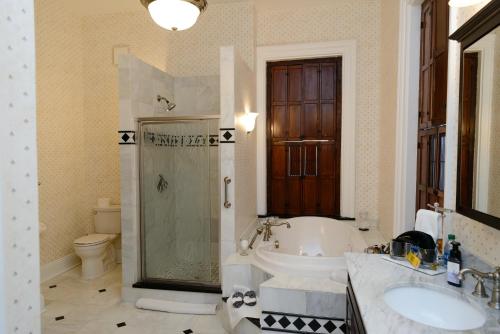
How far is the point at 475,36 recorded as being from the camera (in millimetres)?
1328

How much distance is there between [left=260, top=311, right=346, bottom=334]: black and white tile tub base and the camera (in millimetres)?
2027

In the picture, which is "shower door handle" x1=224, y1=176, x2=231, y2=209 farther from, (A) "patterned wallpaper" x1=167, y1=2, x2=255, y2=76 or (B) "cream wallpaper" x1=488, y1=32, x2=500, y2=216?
(B) "cream wallpaper" x1=488, y1=32, x2=500, y2=216

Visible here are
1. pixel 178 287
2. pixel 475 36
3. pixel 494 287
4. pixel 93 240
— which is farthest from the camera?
pixel 93 240

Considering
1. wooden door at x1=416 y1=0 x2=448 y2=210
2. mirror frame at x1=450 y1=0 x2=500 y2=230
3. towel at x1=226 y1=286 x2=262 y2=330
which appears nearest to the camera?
mirror frame at x1=450 y1=0 x2=500 y2=230

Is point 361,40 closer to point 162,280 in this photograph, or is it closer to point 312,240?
point 312,240

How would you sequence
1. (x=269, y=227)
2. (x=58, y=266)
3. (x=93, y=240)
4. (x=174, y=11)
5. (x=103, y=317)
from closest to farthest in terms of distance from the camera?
1. (x=174, y=11)
2. (x=103, y=317)
3. (x=269, y=227)
4. (x=93, y=240)
5. (x=58, y=266)

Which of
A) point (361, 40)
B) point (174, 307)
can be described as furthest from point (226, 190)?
point (361, 40)

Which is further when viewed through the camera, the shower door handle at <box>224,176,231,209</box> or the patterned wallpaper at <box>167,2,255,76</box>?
the patterned wallpaper at <box>167,2,255,76</box>

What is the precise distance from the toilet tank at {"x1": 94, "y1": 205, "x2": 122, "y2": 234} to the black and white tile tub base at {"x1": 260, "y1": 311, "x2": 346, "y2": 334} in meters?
2.38

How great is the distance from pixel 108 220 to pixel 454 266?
3.55 meters

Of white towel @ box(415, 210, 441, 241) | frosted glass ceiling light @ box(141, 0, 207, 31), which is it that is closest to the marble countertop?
white towel @ box(415, 210, 441, 241)

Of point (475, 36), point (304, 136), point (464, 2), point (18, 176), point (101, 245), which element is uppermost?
point (464, 2)

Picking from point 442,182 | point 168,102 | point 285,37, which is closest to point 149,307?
point 168,102

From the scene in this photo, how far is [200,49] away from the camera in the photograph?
3781 millimetres
